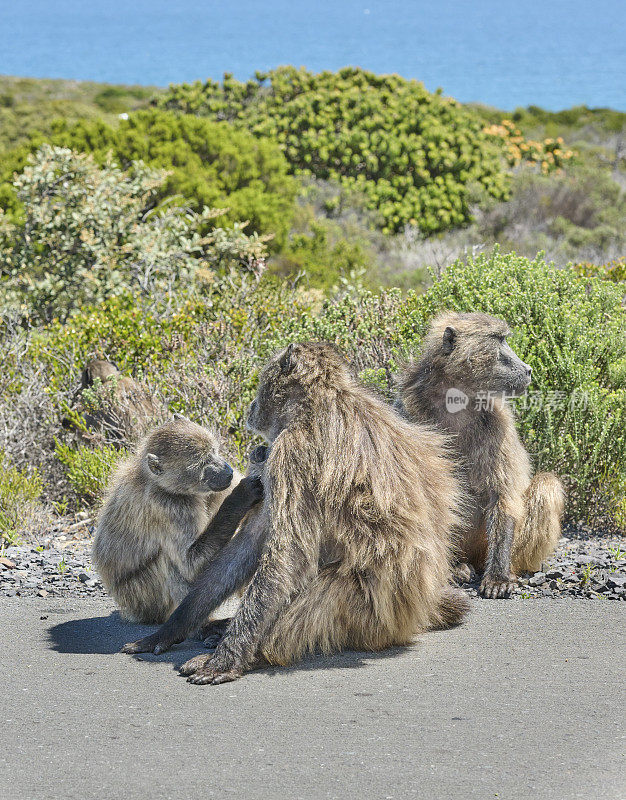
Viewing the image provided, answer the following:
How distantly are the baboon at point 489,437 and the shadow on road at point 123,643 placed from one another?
4.30ft

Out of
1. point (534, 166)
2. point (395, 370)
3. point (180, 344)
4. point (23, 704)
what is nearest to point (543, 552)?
point (395, 370)

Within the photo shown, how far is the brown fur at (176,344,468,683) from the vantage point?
3.91 m

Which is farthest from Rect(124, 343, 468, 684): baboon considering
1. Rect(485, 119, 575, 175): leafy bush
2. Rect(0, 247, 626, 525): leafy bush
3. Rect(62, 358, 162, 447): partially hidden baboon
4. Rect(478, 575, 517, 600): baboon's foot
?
Rect(485, 119, 575, 175): leafy bush

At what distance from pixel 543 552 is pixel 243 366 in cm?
303

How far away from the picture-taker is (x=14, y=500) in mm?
6648

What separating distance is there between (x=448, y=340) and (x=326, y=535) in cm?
175

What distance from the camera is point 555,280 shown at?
6.87 m

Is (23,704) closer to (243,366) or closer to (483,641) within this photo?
(483,641)

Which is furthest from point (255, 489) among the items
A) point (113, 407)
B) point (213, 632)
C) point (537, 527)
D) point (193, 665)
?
point (113, 407)

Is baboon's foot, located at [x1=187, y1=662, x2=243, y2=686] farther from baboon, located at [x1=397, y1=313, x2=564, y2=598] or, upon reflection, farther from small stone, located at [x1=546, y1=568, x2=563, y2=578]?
small stone, located at [x1=546, y1=568, x2=563, y2=578]

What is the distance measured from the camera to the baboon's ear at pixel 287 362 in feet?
13.9

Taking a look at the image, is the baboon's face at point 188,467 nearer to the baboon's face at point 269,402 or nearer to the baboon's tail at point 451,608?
the baboon's face at point 269,402

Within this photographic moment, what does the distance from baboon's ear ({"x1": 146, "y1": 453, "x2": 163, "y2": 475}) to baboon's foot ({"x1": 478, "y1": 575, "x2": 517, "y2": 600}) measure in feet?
6.00

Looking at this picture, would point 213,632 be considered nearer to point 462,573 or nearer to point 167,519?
point 167,519
